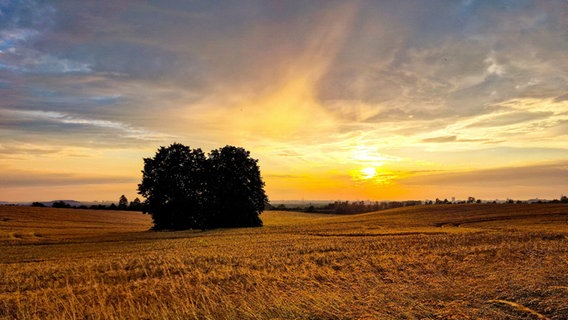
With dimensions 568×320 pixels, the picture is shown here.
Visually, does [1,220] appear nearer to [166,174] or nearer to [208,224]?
[166,174]

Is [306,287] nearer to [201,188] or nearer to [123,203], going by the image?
[201,188]

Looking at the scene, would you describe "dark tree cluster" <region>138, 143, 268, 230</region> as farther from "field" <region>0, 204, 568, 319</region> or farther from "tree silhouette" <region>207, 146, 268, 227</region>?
"field" <region>0, 204, 568, 319</region>

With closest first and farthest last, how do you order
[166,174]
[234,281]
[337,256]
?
[234,281] < [337,256] < [166,174]

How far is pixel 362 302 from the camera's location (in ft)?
28.9

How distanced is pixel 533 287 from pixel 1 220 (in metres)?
74.2

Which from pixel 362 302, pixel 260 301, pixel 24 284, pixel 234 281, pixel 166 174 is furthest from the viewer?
pixel 166 174

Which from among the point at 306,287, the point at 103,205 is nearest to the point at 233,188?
the point at 306,287

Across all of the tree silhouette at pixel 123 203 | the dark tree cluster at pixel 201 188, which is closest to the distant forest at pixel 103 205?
the tree silhouette at pixel 123 203

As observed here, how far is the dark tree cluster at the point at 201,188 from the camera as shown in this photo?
2249 inches

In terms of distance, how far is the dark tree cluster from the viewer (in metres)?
57.1

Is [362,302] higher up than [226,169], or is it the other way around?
[226,169]

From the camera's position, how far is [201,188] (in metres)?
61.1

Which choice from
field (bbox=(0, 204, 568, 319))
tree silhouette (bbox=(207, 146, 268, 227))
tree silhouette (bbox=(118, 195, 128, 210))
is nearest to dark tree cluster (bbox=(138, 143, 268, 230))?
tree silhouette (bbox=(207, 146, 268, 227))

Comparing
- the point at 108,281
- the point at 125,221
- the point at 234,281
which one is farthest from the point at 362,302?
the point at 125,221
